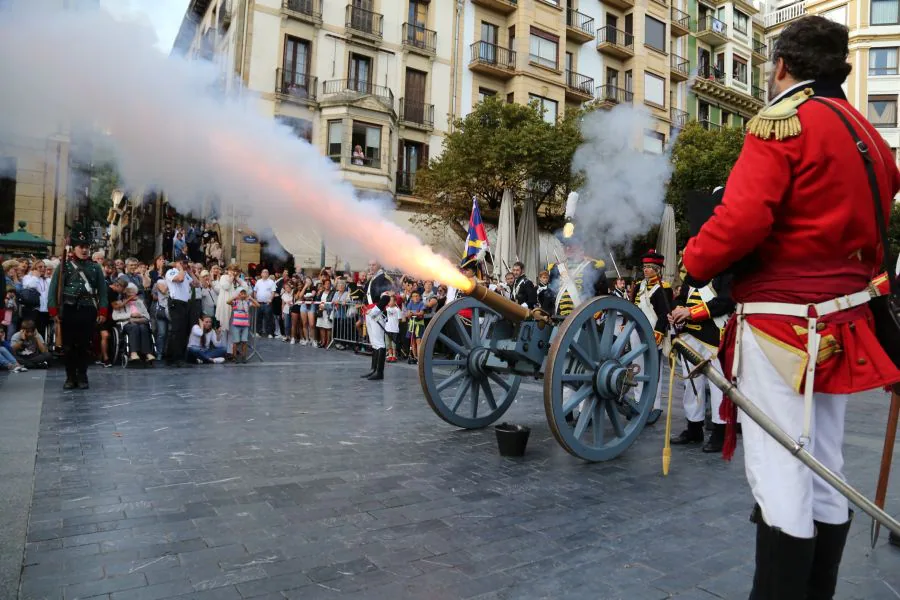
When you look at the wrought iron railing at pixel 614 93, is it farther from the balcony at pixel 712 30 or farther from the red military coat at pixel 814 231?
the red military coat at pixel 814 231

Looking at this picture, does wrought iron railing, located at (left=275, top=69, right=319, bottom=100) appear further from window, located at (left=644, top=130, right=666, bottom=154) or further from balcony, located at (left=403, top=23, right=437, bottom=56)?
window, located at (left=644, top=130, right=666, bottom=154)

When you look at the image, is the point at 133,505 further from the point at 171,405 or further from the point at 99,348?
the point at 99,348

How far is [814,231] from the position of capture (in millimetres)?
1990

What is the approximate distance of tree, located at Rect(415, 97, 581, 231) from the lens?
20812 millimetres

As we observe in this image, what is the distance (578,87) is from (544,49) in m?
2.56

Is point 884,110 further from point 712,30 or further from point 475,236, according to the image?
point 475,236

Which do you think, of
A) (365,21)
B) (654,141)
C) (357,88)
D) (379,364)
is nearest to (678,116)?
(654,141)

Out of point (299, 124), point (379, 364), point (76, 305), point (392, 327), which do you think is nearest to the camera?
point (76, 305)

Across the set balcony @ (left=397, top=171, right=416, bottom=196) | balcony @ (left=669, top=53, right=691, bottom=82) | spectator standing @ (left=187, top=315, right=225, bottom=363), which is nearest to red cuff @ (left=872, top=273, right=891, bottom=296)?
spectator standing @ (left=187, top=315, right=225, bottom=363)

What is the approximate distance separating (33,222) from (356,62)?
1560cm

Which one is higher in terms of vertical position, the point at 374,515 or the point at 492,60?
the point at 492,60

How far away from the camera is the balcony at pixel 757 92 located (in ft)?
110

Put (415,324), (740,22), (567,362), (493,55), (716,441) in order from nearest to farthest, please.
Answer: (567,362) → (716,441) → (415,324) → (493,55) → (740,22)

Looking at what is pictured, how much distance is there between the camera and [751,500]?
12.7 ft
